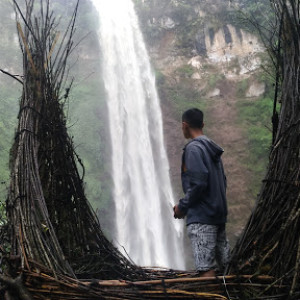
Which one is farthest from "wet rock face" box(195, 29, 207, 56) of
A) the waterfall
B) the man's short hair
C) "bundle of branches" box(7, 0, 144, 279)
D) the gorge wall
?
the man's short hair

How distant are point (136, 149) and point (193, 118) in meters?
16.4

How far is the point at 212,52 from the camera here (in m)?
23.7

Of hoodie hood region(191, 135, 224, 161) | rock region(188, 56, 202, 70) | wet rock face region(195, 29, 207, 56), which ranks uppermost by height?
wet rock face region(195, 29, 207, 56)

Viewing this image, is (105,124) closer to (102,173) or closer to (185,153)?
(102,173)

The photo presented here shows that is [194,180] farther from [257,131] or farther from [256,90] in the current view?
[256,90]

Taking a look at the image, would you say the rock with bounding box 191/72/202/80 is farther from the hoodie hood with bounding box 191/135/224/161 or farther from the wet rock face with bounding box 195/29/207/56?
the hoodie hood with bounding box 191/135/224/161

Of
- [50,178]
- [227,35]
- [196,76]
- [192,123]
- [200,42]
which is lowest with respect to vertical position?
[50,178]

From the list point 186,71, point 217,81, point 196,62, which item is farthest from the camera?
point 196,62

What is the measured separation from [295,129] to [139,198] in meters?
15.4

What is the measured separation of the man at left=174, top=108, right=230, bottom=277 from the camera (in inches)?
85.5

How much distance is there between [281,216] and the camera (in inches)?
66.1

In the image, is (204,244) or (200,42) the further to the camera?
(200,42)

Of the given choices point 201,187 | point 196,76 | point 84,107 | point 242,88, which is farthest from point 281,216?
point 196,76

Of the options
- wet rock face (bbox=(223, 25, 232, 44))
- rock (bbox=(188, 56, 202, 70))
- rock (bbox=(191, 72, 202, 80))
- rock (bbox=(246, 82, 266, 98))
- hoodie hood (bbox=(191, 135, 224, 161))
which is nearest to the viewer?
hoodie hood (bbox=(191, 135, 224, 161))
